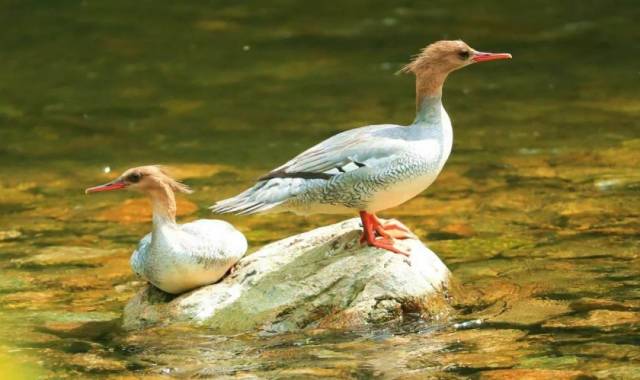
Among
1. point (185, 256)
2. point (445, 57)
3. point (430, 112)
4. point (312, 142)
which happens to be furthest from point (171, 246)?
point (312, 142)

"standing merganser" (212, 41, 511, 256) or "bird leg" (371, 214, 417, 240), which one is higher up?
"standing merganser" (212, 41, 511, 256)

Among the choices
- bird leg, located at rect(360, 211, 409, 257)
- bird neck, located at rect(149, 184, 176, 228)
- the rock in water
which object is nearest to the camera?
the rock in water

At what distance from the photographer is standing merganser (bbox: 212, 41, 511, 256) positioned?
7094mm

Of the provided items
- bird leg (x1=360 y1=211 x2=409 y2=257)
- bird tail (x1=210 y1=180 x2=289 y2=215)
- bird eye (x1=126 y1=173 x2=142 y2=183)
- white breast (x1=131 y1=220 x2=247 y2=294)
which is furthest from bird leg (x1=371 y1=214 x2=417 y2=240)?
bird eye (x1=126 y1=173 x2=142 y2=183)

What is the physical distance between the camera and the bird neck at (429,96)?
738 cm

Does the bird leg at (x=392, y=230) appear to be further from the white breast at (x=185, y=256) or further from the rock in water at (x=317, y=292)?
the white breast at (x=185, y=256)

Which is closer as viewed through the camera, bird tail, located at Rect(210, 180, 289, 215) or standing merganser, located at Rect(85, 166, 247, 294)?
bird tail, located at Rect(210, 180, 289, 215)

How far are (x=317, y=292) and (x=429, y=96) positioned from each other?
1.41 m

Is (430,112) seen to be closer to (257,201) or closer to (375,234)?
(375,234)

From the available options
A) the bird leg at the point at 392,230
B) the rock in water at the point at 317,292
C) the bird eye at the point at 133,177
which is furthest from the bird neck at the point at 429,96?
the bird eye at the point at 133,177

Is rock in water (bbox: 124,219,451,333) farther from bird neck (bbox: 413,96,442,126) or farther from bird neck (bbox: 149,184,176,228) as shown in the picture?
bird neck (bbox: 413,96,442,126)

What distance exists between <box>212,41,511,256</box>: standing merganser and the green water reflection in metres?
0.78

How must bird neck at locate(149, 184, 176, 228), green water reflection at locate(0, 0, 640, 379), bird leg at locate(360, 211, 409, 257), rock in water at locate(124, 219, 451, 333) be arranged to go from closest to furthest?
1. green water reflection at locate(0, 0, 640, 379)
2. rock in water at locate(124, 219, 451, 333)
3. bird leg at locate(360, 211, 409, 257)
4. bird neck at locate(149, 184, 176, 228)

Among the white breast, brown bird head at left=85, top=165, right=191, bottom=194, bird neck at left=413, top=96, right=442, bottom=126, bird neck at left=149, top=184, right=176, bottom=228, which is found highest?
bird neck at left=413, top=96, right=442, bottom=126
